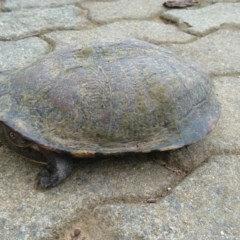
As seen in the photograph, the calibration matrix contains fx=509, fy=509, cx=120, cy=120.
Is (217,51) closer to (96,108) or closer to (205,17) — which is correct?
(205,17)

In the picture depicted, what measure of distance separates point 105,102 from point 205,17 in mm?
1581

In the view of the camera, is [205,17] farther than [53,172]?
Answer: Yes

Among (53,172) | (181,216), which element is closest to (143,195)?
(181,216)

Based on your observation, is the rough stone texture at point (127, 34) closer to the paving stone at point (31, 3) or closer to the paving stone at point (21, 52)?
the paving stone at point (21, 52)

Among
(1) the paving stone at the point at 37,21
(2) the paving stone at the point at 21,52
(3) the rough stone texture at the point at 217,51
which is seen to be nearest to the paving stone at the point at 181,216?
(3) the rough stone texture at the point at 217,51

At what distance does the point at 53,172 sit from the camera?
159 centimetres

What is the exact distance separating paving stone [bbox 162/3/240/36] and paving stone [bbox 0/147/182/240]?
1296 millimetres

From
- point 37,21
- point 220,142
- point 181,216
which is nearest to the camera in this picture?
point 181,216

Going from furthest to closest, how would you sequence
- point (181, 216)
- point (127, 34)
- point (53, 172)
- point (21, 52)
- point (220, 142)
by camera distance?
point (127, 34)
point (21, 52)
point (220, 142)
point (53, 172)
point (181, 216)

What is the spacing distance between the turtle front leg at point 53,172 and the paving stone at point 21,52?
82 centimetres

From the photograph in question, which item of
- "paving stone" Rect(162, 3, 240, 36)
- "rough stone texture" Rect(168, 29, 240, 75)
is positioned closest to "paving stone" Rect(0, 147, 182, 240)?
"rough stone texture" Rect(168, 29, 240, 75)

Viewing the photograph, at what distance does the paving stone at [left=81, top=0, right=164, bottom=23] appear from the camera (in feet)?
9.74

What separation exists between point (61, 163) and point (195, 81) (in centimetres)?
54

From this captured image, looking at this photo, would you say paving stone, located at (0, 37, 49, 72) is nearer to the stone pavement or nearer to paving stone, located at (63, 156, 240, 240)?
the stone pavement
